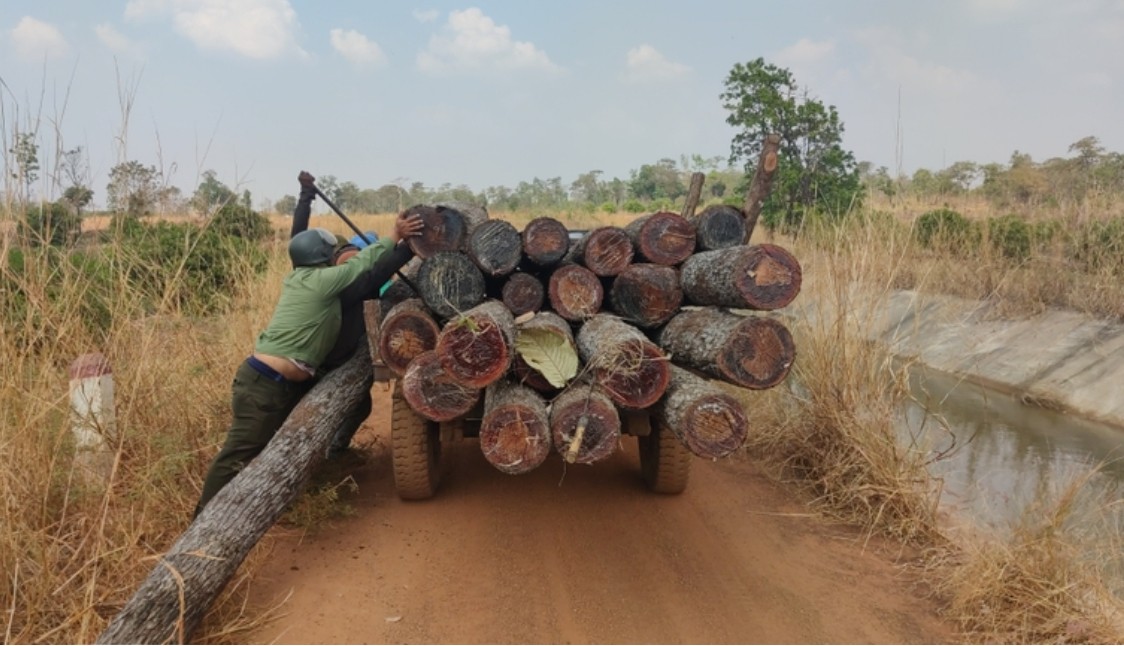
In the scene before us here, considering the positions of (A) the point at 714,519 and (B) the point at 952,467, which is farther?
(B) the point at 952,467

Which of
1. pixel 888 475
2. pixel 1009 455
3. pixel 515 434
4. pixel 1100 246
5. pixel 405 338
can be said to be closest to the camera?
pixel 515 434

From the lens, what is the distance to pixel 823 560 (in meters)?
4.02

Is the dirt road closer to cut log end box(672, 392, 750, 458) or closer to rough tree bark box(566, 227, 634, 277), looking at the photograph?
cut log end box(672, 392, 750, 458)

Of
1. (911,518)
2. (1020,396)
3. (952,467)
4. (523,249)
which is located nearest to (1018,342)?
(1020,396)

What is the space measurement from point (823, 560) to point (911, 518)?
71cm

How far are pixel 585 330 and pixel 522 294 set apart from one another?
499mm

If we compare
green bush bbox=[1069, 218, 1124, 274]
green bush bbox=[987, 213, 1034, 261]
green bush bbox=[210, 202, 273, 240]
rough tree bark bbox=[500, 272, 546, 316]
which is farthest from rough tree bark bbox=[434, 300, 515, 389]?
green bush bbox=[987, 213, 1034, 261]

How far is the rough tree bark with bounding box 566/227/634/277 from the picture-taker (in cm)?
381

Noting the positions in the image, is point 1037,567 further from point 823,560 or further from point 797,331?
point 797,331

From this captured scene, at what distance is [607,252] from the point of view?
151 inches

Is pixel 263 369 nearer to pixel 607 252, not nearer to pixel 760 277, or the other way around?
pixel 607 252

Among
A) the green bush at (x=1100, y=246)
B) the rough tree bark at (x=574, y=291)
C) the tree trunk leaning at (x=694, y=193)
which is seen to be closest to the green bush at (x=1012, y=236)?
the green bush at (x=1100, y=246)

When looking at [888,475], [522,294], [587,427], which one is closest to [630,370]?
[587,427]

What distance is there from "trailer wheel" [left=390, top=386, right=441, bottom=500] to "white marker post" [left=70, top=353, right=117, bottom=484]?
1499mm
